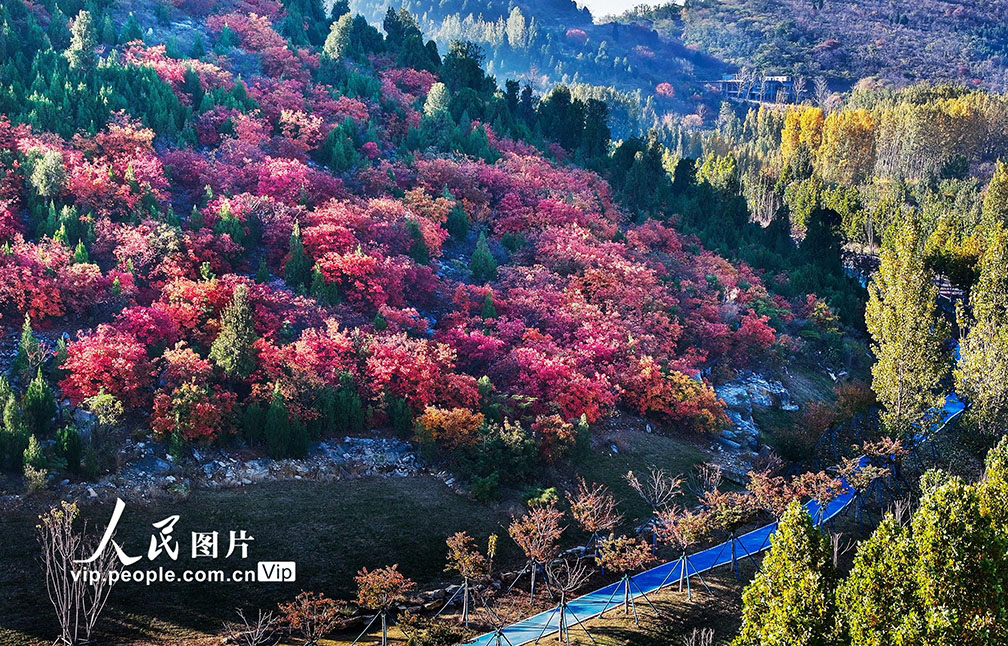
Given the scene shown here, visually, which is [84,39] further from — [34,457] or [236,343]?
[34,457]

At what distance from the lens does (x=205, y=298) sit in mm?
29234

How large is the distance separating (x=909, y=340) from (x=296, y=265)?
23502mm

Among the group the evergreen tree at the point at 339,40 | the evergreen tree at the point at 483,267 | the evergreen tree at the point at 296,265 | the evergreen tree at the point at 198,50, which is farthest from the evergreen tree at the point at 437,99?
the evergreen tree at the point at 296,265

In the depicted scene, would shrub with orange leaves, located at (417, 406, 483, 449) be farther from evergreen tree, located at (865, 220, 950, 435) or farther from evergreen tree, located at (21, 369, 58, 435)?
evergreen tree, located at (865, 220, 950, 435)

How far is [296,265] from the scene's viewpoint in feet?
111

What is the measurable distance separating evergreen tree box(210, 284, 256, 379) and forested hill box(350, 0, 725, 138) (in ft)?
415

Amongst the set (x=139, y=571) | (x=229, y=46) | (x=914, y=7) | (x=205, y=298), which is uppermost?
(x=914, y=7)

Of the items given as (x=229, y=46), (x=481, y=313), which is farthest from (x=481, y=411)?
(x=229, y=46)

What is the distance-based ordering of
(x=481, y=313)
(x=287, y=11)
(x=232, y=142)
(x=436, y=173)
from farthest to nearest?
1. (x=287, y=11)
2. (x=436, y=173)
3. (x=232, y=142)
4. (x=481, y=313)

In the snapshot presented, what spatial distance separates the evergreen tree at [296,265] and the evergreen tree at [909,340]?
2237cm

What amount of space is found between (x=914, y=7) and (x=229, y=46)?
153 meters

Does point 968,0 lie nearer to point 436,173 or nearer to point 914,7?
point 914,7

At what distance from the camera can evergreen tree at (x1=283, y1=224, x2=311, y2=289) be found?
1334 inches

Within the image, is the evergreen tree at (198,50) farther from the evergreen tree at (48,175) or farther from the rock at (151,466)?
the rock at (151,466)
